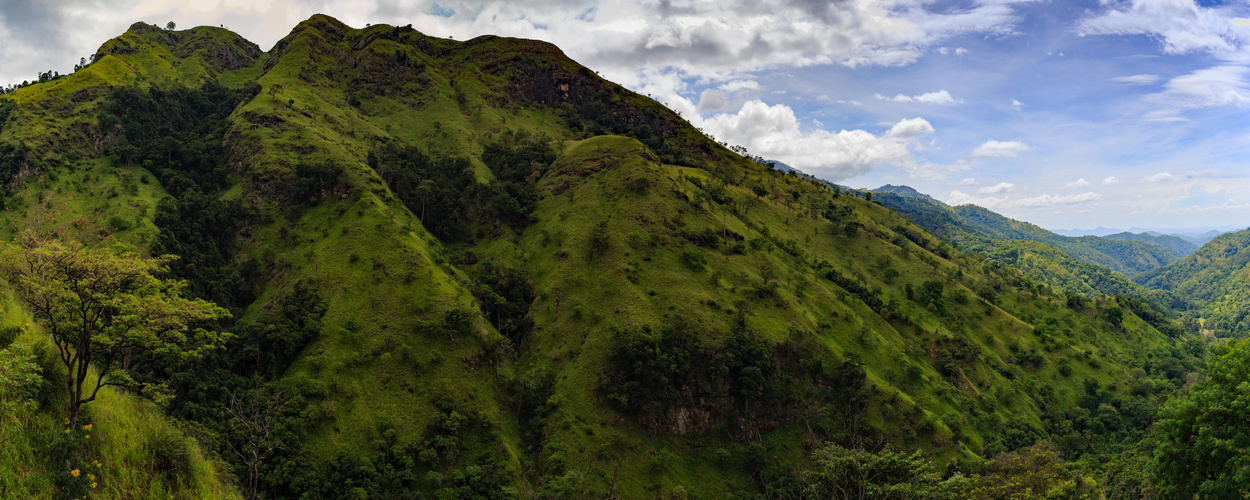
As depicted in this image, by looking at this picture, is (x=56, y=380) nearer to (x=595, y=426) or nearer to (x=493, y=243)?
(x=595, y=426)

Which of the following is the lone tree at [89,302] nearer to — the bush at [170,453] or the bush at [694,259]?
the bush at [170,453]

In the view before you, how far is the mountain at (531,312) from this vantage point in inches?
2482

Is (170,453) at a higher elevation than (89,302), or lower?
lower

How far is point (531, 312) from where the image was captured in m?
84.8

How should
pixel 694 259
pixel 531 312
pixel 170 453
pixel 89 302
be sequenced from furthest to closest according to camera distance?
pixel 694 259 < pixel 531 312 < pixel 89 302 < pixel 170 453

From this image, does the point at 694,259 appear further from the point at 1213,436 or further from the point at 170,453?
the point at 170,453

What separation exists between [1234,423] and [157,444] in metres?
46.5

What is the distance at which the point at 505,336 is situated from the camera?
79.9 meters

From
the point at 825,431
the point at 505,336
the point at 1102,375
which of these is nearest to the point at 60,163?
the point at 505,336

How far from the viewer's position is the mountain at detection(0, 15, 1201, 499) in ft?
207

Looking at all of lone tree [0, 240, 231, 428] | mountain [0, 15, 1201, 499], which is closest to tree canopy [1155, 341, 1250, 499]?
mountain [0, 15, 1201, 499]

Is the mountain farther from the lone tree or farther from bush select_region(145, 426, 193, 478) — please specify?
bush select_region(145, 426, 193, 478)

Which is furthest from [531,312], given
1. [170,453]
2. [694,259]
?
[170,453]

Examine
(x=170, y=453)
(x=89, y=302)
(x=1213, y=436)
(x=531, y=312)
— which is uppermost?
(x=89, y=302)
